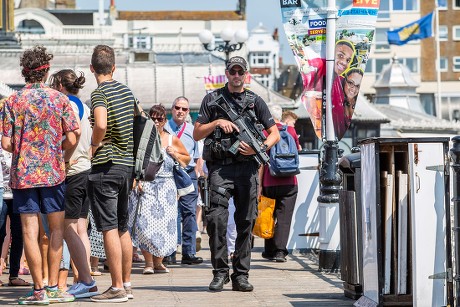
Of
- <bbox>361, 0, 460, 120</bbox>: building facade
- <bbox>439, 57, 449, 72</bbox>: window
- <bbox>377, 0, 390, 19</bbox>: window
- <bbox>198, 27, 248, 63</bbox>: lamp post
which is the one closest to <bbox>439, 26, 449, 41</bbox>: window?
<bbox>361, 0, 460, 120</bbox>: building facade

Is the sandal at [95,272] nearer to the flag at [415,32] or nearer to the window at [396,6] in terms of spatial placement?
the flag at [415,32]

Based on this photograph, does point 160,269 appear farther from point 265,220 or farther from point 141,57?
point 141,57

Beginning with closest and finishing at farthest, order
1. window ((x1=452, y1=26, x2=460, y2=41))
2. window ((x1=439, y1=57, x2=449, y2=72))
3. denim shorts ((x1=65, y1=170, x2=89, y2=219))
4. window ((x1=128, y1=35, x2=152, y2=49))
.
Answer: denim shorts ((x1=65, y1=170, x2=89, y2=219))
window ((x1=128, y1=35, x2=152, y2=49))
window ((x1=439, y1=57, x2=449, y2=72))
window ((x1=452, y1=26, x2=460, y2=41))

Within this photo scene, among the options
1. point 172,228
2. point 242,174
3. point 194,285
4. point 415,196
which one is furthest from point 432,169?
point 172,228

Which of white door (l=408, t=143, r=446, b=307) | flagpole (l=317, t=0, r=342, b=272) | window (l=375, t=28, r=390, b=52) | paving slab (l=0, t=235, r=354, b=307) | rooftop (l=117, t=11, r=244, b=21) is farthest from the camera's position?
rooftop (l=117, t=11, r=244, b=21)

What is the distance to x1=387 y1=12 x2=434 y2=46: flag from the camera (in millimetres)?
74812

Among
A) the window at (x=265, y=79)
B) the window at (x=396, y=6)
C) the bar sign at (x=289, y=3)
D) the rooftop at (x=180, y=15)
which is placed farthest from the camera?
the rooftop at (x=180, y=15)

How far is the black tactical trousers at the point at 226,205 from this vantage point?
10.9 m

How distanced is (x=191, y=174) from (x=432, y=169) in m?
6.87

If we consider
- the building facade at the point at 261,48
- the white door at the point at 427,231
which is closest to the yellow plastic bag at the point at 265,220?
the white door at the point at 427,231

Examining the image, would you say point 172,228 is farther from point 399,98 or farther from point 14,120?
point 399,98

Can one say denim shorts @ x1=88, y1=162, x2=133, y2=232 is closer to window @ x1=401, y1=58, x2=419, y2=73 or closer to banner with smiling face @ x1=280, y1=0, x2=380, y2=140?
banner with smiling face @ x1=280, y1=0, x2=380, y2=140

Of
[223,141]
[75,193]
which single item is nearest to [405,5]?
[223,141]

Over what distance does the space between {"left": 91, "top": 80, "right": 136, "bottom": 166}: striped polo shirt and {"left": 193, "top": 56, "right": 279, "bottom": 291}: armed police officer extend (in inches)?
36.2
